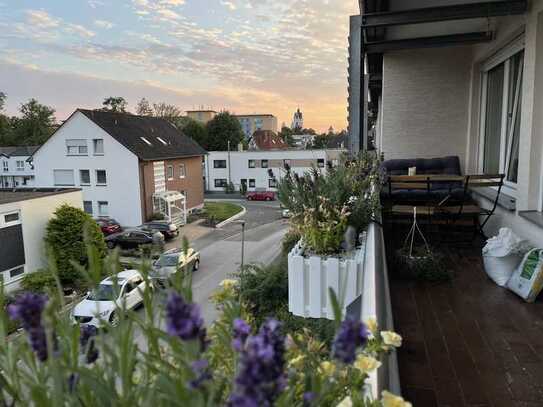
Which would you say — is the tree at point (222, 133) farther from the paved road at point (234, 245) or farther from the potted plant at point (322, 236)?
the potted plant at point (322, 236)

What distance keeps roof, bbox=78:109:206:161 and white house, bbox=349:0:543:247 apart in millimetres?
14847

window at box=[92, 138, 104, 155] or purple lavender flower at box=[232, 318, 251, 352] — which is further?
window at box=[92, 138, 104, 155]

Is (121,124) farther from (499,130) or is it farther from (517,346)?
(517,346)

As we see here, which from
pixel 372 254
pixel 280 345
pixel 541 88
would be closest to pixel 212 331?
pixel 280 345

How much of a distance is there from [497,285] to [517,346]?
3.13 ft

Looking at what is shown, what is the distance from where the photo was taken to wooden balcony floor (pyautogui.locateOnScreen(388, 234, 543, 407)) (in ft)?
6.06

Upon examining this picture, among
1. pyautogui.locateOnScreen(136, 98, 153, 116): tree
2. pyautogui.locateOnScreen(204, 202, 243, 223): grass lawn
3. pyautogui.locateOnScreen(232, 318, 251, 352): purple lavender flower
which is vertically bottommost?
pyautogui.locateOnScreen(204, 202, 243, 223): grass lawn

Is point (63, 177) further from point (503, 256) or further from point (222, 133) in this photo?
point (503, 256)

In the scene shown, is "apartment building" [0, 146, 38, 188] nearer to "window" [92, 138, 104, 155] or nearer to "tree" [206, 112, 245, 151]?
"tree" [206, 112, 245, 151]

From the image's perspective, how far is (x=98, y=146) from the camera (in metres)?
20.4

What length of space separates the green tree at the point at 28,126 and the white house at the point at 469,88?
41.3 m

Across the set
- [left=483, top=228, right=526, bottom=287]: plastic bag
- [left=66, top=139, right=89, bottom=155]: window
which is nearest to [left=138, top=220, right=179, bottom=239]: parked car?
[left=66, top=139, right=89, bottom=155]: window

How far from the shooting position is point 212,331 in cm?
98

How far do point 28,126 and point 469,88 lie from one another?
4447 centimetres
